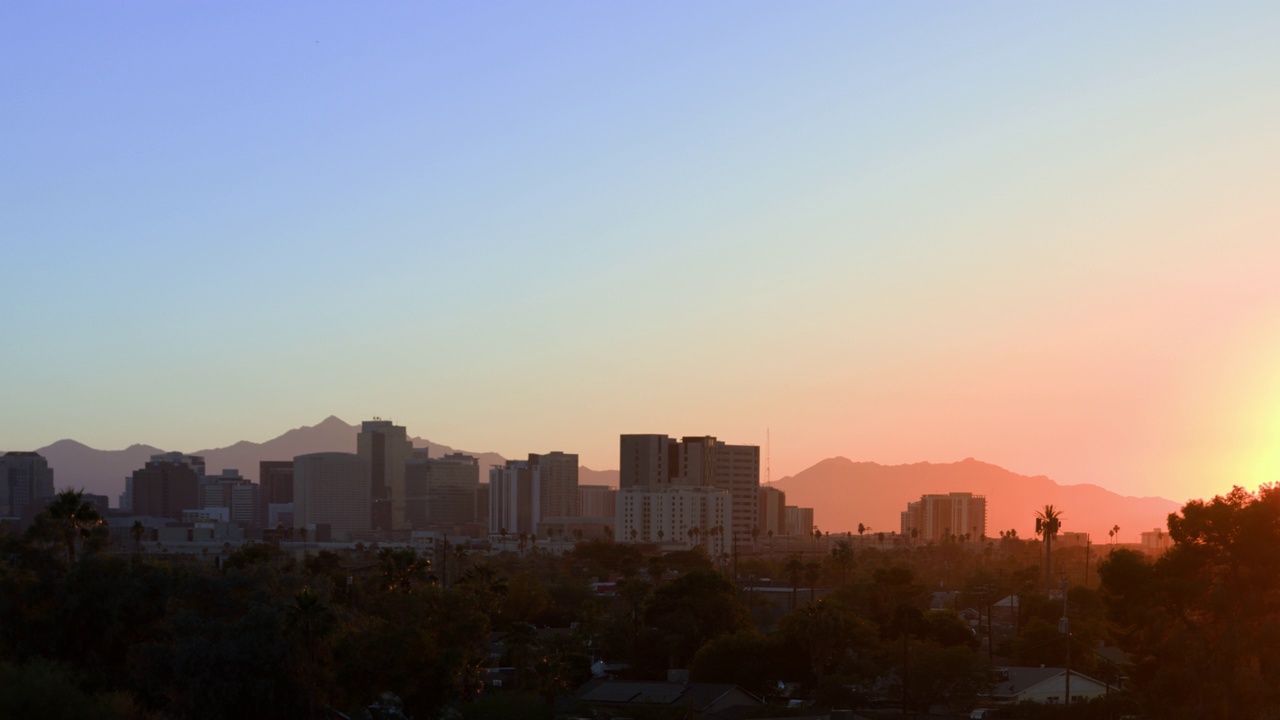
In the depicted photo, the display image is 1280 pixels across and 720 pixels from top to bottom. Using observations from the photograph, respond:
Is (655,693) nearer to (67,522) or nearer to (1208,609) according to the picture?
(1208,609)

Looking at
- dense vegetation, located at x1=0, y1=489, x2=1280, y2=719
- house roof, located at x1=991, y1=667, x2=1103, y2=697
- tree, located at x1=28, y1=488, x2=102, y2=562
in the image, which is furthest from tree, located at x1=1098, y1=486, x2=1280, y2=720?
tree, located at x1=28, y1=488, x2=102, y2=562

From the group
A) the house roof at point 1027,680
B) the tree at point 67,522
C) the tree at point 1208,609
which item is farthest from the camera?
the house roof at point 1027,680

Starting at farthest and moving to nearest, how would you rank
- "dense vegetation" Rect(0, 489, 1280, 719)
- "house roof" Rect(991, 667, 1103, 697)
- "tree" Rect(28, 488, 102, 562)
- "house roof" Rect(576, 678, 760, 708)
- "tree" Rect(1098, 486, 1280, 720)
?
"house roof" Rect(991, 667, 1103, 697)
"house roof" Rect(576, 678, 760, 708)
"tree" Rect(28, 488, 102, 562)
"tree" Rect(1098, 486, 1280, 720)
"dense vegetation" Rect(0, 489, 1280, 719)

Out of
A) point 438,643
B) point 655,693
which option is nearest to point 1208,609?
point 655,693

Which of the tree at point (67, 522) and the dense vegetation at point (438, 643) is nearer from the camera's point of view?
the dense vegetation at point (438, 643)

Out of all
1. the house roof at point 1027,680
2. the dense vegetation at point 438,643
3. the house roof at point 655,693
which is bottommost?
the house roof at point 655,693

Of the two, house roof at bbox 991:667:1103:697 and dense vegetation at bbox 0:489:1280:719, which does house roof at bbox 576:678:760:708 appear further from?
house roof at bbox 991:667:1103:697

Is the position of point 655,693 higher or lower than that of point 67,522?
lower

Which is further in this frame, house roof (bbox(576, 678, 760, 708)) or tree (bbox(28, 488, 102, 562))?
house roof (bbox(576, 678, 760, 708))

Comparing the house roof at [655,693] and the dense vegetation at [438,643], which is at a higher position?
the dense vegetation at [438,643]

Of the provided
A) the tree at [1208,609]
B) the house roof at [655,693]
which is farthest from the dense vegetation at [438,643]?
the house roof at [655,693]

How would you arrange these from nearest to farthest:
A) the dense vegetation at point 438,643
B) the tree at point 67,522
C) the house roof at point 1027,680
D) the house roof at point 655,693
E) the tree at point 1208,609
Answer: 1. the dense vegetation at point 438,643
2. the tree at point 1208,609
3. the tree at point 67,522
4. the house roof at point 655,693
5. the house roof at point 1027,680

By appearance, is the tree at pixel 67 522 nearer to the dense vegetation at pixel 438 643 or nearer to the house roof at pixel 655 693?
the dense vegetation at pixel 438 643

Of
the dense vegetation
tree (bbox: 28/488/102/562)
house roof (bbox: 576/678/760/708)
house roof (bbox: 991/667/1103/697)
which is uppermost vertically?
tree (bbox: 28/488/102/562)
